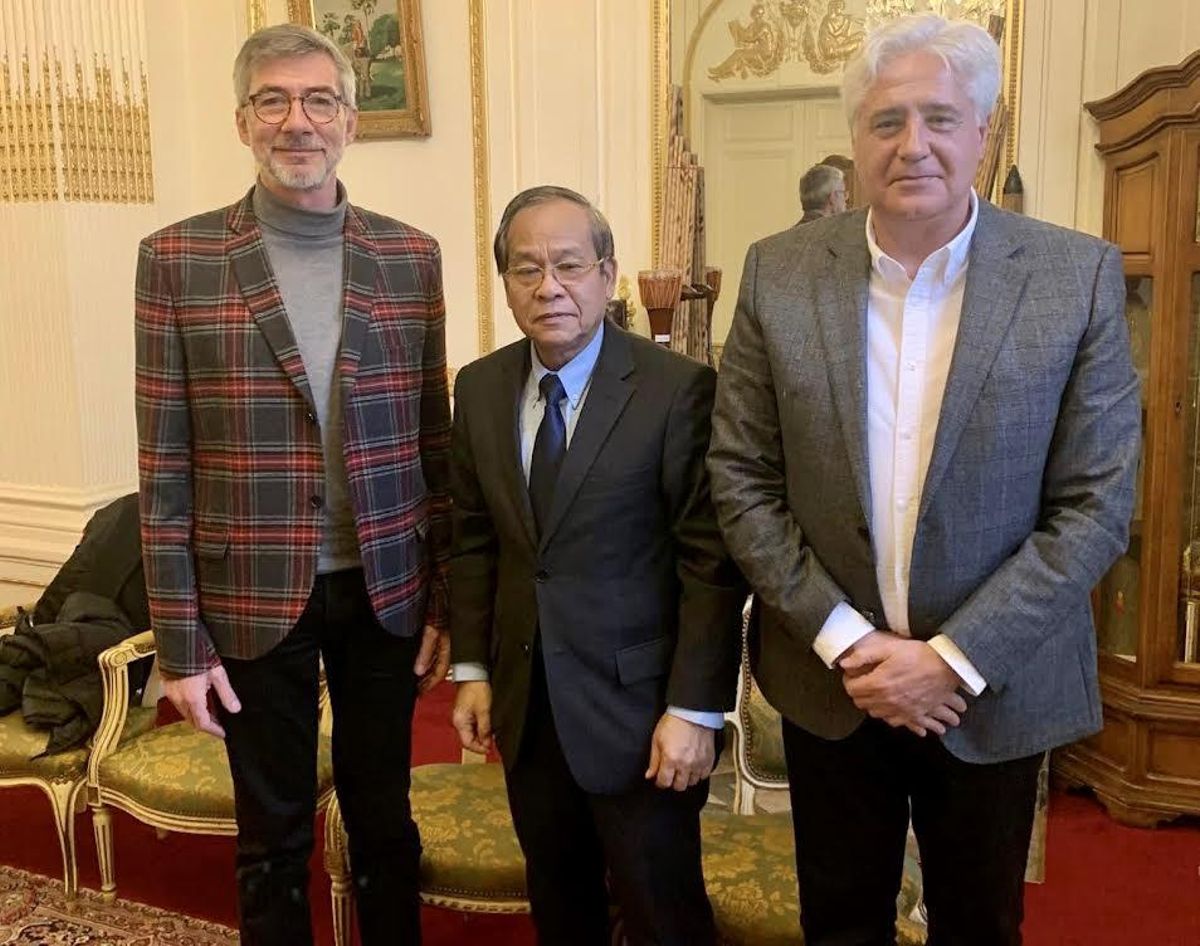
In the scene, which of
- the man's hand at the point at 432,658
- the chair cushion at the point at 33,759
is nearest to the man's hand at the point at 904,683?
the man's hand at the point at 432,658

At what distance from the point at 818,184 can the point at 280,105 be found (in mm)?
1923

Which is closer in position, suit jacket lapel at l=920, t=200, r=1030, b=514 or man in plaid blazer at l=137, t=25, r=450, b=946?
suit jacket lapel at l=920, t=200, r=1030, b=514

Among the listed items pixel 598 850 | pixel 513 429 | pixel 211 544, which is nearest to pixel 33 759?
pixel 211 544

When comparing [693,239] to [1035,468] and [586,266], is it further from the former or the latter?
[1035,468]

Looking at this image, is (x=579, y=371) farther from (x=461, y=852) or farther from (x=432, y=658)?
Answer: (x=461, y=852)

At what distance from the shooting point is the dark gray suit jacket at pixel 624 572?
67.0 inches

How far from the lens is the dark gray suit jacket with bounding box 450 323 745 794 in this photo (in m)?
1.70

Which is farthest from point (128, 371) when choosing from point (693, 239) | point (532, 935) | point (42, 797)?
point (532, 935)

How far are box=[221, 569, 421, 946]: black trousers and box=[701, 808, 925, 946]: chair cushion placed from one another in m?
0.54

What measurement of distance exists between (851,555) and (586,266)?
1.77 feet

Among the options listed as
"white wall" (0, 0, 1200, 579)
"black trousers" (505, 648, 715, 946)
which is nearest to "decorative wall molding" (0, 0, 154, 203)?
"white wall" (0, 0, 1200, 579)

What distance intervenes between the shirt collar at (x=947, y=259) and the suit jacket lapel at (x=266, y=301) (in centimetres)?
88

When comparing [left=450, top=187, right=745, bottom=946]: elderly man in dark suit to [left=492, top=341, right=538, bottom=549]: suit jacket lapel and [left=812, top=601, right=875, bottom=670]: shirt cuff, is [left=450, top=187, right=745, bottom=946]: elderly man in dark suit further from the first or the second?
[left=812, top=601, right=875, bottom=670]: shirt cuff

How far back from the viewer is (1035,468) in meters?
1.53
